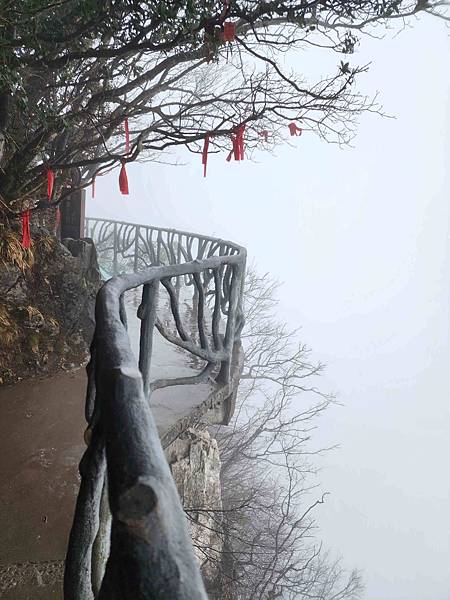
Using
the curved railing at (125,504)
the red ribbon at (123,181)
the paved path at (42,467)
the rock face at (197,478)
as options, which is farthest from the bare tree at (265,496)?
the curved railing at (125,504)

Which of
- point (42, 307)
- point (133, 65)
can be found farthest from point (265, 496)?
point (133, 65)

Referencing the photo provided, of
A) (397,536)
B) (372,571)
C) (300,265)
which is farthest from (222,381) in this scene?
(300,265)

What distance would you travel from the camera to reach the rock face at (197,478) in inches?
199

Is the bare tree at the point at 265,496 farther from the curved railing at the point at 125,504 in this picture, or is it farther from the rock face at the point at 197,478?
the curved railing at the point at 125,504

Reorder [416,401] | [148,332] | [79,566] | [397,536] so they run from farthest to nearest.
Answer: [416,401]
[397,536]
[148,332]
[79,566]

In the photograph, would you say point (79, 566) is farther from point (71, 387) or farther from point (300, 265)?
point (300, 265)

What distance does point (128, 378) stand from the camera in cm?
78

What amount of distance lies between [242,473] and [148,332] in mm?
12290

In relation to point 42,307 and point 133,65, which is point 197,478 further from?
point 133,65

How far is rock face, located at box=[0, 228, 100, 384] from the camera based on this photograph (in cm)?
454

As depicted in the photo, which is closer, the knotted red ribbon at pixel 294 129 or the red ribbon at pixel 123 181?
the red ribbon at pixel 123 181

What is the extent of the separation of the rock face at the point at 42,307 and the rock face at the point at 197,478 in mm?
1627

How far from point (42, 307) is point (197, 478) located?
294 cm

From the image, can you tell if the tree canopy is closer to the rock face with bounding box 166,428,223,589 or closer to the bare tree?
the rock face with bounding box 166,428,223,589
